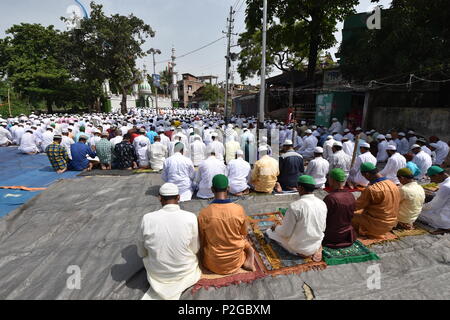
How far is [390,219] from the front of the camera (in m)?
3.33

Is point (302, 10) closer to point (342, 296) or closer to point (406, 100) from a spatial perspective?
point (406, 100)

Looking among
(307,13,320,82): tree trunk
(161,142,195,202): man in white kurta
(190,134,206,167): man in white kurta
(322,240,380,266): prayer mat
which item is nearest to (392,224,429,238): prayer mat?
(322,240,380,266): prayer mat

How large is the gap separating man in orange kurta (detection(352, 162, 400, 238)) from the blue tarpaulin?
20.0 feet

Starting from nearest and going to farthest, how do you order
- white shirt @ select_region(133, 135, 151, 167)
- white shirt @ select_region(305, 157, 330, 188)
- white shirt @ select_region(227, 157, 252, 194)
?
1. white shirt @ select_region(227, 157, 252, 194)
2. white shirt @ select_region(305, 157, 330, 188)
3. white shirt @ select_region(133, 135, 151, 167)

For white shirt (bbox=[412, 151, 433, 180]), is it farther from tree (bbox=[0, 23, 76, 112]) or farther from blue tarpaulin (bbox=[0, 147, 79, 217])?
tree (bbox=[0, 23, 76, 112])

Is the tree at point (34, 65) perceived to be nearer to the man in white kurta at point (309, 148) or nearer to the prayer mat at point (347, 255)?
the man in white kurta at point (309, 148)

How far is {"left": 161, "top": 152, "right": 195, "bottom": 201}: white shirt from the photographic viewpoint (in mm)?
4898

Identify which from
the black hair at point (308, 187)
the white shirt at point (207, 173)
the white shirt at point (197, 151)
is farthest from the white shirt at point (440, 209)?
the white shirt at point (197, 151)

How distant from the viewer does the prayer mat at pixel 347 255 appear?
287 centimetres

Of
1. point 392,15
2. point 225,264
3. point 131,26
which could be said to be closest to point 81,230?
point 225,264

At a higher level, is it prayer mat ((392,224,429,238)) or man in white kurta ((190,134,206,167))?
man in white kurta ((190,134,206,167))

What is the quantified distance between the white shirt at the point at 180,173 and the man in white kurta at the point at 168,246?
243 cm

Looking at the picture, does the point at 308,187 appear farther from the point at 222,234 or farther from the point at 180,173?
the point at 180,173

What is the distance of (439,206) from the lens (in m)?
3.60
